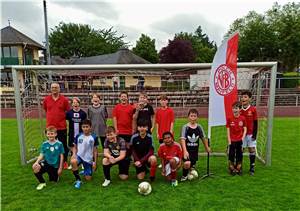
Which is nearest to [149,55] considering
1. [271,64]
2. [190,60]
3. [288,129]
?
[190,60]

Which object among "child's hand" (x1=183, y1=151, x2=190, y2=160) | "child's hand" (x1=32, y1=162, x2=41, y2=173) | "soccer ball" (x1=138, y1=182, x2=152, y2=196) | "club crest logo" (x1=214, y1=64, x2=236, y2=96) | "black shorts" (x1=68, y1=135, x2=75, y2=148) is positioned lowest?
"soccer ball" (x1=138, y1=182, x2=152, y2=196)

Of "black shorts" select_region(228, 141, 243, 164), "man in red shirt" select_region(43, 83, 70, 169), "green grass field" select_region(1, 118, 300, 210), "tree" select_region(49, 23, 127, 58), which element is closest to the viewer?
"green grass field" select_region(1, 118, 300, 210)

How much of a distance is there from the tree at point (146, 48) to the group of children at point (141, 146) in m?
35.7

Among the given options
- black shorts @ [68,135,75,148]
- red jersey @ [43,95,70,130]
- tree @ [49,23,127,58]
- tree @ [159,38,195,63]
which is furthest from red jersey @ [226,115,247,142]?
tree @ [49,23,127,58]

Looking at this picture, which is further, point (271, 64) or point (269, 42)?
point (269, 42)

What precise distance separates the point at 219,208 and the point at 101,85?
605 cm

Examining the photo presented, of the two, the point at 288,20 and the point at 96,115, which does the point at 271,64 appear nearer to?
the point at 96,115

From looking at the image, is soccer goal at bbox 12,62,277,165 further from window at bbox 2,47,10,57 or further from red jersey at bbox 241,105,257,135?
window at bbox 2,47,10,57

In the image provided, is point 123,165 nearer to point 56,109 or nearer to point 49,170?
point 49,170

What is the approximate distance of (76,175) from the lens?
16.4 feet

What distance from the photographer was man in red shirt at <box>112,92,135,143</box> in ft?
18.9

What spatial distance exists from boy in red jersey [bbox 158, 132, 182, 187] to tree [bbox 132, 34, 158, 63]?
3646 cm

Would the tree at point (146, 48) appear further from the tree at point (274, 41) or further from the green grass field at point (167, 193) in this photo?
the green grass field at point (167, 193)

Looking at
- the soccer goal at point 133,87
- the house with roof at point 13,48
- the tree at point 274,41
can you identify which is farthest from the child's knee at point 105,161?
the house with roof at point 13,48
